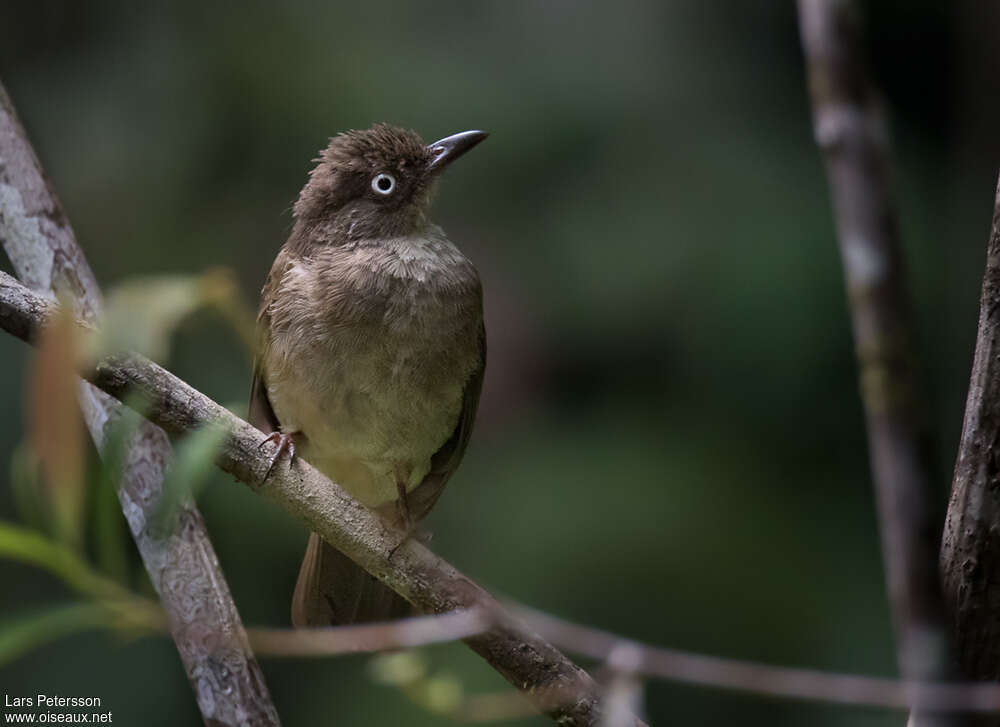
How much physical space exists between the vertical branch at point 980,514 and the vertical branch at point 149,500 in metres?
1.56

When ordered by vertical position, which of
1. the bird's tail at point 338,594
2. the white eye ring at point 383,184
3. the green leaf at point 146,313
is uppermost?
the green leaf at point 146,313

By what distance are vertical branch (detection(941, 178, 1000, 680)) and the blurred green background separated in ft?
6.89

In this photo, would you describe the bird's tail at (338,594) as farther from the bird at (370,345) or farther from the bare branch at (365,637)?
the bare branch at (365,637)

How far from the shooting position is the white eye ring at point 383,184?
4.45 m

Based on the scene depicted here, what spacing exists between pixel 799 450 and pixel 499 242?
1.65m

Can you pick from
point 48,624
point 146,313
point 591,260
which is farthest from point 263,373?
point 48,624

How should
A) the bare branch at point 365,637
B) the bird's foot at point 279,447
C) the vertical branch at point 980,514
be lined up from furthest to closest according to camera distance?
1. the bird's foot at point 279,447
2. the vertical branch at point 980,514
3. the bare branch at point 365,637

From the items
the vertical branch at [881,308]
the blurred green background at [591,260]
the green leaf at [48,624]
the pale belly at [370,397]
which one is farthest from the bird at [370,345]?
the vertical branch at [881,308]

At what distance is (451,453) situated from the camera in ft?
14.4

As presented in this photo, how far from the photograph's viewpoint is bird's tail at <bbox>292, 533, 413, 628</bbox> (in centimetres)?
419

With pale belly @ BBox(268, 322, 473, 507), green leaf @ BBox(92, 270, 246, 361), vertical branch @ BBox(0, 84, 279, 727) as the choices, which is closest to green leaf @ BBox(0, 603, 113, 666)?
green leaf @ BBox(92, 270, 246, 361)

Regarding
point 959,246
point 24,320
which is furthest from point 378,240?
point 959,246

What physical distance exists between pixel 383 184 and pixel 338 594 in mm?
1473

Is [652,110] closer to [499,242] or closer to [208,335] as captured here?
[499,242]
